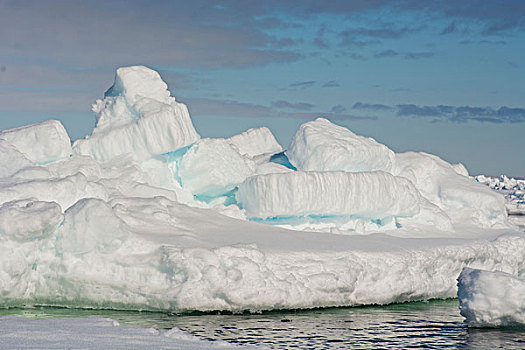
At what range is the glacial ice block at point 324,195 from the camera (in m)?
21.3

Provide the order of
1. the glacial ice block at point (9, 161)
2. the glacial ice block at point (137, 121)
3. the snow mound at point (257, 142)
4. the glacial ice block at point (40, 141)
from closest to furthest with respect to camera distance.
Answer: the glacial ice block at point (9, 161) → the glacial ice block at point (40, 141) → the glacial ice block at point (137, 121) → the snow mound at point (257, 142)

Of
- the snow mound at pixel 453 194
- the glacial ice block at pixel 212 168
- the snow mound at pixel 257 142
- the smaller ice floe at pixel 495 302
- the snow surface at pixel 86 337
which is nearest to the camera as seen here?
the snow surface at pixel 86 337

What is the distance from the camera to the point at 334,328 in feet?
41.7

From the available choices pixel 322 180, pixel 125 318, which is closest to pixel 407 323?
pixel 125 318

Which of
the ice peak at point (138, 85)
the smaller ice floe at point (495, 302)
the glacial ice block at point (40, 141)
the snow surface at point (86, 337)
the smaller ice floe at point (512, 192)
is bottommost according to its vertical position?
the snow surface at point (86, 337)

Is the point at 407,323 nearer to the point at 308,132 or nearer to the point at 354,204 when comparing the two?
the point at 354,204

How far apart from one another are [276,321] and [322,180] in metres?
8.97

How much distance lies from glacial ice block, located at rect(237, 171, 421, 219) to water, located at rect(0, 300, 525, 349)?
21.8 ft

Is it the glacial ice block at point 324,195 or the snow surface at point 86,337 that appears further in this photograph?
the glacial ice block at point 324,195

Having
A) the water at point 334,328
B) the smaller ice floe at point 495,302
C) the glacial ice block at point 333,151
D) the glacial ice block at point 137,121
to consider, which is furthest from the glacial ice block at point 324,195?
the smaller ice floe at point 495,302

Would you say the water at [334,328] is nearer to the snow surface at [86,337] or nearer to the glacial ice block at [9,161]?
the snow surface at [86,337]

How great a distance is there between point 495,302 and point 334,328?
2931 mm

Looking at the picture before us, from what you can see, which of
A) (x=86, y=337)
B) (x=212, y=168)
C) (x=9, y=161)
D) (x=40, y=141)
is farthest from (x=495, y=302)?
(x=40, y=141)

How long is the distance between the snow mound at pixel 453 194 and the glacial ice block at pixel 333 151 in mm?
2265
